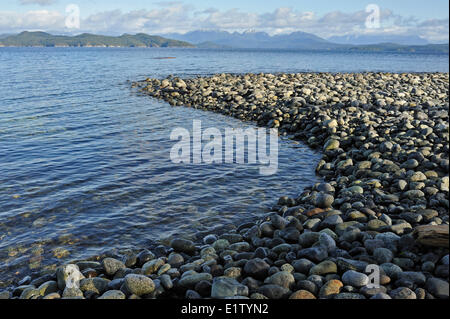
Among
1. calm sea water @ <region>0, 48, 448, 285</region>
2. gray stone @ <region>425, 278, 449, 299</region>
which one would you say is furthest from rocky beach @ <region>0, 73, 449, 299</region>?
calm sea water @ <region>0, 48, 448, 285</region>

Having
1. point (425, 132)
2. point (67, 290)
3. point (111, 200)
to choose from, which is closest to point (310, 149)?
point (425, 132)

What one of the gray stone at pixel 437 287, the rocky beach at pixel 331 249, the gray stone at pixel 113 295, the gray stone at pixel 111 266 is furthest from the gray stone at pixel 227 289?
the gray stone at pixel 437 287

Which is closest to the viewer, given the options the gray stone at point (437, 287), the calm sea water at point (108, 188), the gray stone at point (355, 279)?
the gray stone at point (437, 287)

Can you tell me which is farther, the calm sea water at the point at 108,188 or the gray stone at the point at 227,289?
the calm sea water at the point at 108,188

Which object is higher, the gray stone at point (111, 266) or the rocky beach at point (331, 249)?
the rocky beach at point (331, 249)

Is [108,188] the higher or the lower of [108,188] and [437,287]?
the lower

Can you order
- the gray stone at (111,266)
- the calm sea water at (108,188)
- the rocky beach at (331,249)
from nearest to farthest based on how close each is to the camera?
the rocky beach at (331,249) < the gray stone at (111,266) < the calm sea water at (108,188)

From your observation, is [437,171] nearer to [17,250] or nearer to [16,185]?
[17,250]

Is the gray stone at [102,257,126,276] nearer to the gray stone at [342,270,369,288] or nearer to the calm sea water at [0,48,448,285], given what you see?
the calm sea water at [0,48,448,285]

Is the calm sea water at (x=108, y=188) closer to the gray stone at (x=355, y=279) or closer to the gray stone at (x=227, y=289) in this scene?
the gray stone at (x=227, y=289)

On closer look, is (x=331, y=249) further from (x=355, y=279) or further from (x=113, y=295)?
(x=113, y=295)

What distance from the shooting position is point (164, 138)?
16812 millimetres

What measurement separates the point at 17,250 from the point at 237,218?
4977mm

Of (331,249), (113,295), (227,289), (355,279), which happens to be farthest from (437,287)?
(113,295)
